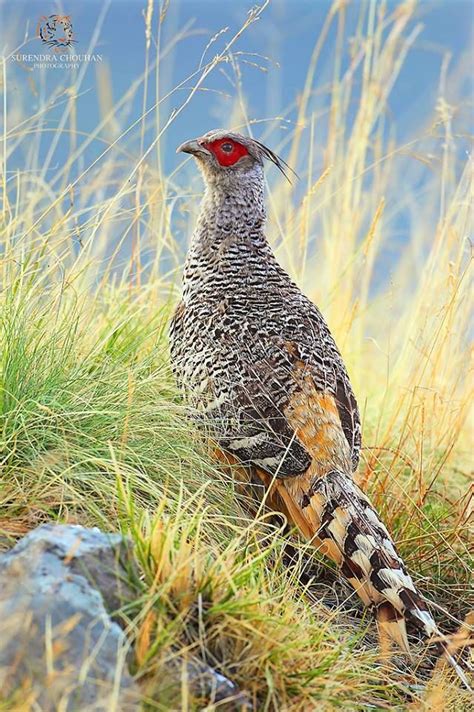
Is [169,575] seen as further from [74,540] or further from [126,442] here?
[126,442]

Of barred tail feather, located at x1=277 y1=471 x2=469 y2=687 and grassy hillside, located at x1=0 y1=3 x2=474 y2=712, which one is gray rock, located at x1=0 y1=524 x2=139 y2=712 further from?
barred tail feather, located at x1=277 y1=471 x2=469 y2=687

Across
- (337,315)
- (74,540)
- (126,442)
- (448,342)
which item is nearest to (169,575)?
(74,540)

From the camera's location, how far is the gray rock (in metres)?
2.74

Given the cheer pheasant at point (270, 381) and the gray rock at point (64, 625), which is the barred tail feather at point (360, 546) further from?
the gray rock at point (64, 625)

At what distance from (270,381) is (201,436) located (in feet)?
1.38

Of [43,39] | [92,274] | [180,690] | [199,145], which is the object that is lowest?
[180,690]

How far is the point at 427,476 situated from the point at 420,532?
29.7 inches

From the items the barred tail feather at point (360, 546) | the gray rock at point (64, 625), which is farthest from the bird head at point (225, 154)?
the gray rock at point (64, 625)

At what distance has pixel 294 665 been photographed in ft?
10.7

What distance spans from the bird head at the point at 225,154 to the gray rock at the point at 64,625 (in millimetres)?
2573

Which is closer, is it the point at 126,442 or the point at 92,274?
the point at 126,442

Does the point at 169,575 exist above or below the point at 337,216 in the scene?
below

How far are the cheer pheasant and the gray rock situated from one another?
1377mm

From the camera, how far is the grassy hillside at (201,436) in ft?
10.6
